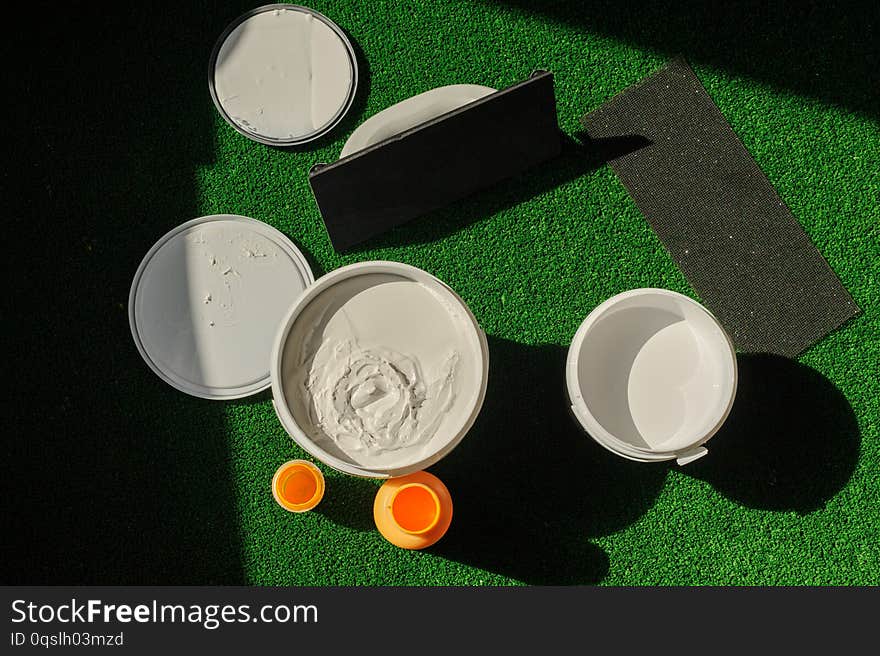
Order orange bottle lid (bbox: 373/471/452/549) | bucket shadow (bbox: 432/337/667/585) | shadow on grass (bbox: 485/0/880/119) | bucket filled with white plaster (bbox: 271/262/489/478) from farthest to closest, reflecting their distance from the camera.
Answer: shadow on grass (bbox: 485/0/880/119), bucket shadow (bbox: 432/337/667/585), orange bottle lid (bbox: 373/471/452/549), bucket filled with white plaster (bbox: 271/262/489/478)

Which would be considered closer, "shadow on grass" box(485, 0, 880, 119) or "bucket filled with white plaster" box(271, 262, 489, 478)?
"bucket filled with white plaster" box(271, 262, 489, 478)

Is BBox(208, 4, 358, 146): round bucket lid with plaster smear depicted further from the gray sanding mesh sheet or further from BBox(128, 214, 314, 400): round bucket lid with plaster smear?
the gray sanding mesh sheet

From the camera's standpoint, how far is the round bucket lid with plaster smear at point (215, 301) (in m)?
1.77

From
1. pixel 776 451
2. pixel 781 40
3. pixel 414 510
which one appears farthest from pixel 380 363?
pixel 781 40

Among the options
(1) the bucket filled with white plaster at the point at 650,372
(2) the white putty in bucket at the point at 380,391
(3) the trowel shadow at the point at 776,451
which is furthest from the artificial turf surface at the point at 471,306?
(2) the white putty in bucket at the point at 380,391

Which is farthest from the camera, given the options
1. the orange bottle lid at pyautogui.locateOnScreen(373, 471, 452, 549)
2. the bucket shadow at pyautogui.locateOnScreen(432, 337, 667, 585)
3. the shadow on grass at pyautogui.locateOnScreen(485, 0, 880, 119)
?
the shadow on grass at pyautogui.locateOnScreen(485, 0, 880, 119)

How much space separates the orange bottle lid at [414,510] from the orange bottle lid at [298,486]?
0.17 metres

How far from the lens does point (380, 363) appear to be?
1.37 meters

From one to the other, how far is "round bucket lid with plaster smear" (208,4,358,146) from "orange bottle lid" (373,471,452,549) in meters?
0.89

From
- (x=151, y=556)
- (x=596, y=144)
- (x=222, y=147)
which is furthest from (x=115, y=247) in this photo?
(x=596, y=144)

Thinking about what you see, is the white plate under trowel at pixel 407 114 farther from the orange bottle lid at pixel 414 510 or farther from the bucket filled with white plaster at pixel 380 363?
the orange bottle lid at pixel 414 510

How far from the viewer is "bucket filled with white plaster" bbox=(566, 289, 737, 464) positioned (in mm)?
1632

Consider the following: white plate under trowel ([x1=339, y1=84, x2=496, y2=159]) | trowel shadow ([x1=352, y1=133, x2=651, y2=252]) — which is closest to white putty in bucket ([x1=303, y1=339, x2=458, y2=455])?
trowel shadow ([x1=352, y1=133, x2=651, y2=252])

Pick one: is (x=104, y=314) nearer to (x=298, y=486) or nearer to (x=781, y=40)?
(x=298, y=486)
